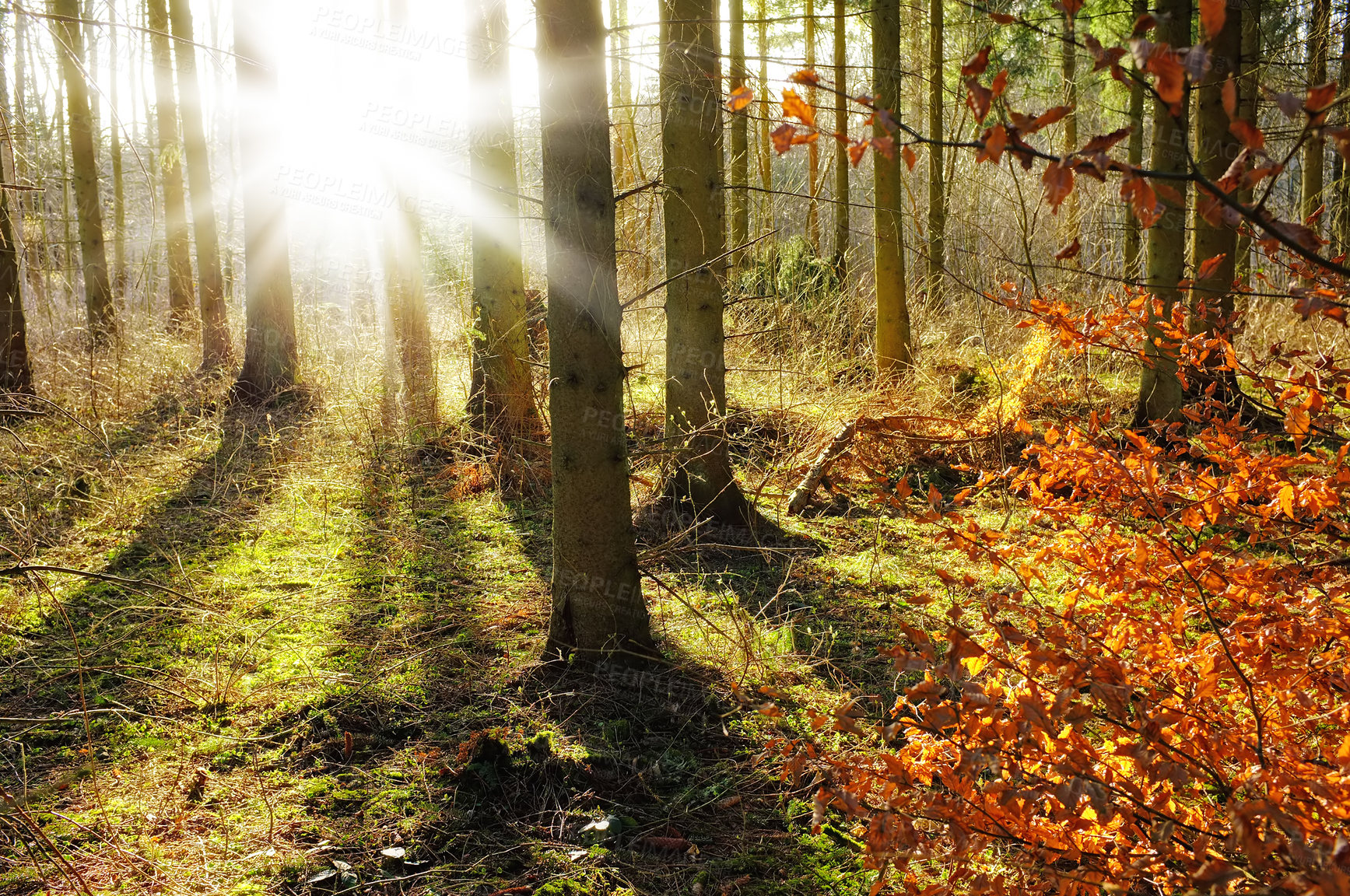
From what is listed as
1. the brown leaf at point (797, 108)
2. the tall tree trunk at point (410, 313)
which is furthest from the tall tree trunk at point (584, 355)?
the tall tree trunk at point (410, 313)

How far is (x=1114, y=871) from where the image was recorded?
1.98m

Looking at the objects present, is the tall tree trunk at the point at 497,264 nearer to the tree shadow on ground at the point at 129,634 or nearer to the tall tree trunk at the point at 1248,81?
the tree shadow on ground at the point at 129,634

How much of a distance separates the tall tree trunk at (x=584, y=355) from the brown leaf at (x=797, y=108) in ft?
6.79

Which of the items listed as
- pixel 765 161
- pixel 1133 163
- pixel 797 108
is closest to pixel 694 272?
pixel 797 108

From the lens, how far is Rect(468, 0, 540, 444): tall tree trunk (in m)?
6.96

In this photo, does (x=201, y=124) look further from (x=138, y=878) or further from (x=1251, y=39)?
(x=1251, y=39)

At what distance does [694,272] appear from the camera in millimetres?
5398

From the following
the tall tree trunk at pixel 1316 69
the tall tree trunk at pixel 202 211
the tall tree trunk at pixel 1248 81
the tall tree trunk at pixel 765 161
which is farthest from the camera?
the tall tree trunk at pixel 765 161

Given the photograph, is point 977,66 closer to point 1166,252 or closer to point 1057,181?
point 1057,181

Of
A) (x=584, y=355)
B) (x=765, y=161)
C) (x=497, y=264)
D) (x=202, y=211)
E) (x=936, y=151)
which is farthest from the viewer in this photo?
(x=765, y=161)

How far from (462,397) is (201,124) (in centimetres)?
540

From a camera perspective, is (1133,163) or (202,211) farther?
(1133,163)

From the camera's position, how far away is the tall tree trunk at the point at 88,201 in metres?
10.3

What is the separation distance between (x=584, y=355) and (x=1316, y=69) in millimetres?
10922
